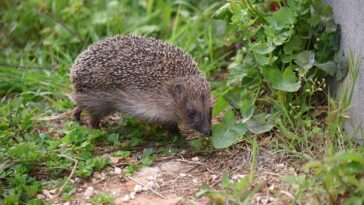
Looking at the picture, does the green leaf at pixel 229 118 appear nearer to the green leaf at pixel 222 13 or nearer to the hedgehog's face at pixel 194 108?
the hedgehog's face at pixel 194 108

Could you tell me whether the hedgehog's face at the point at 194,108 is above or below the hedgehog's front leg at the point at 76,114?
above

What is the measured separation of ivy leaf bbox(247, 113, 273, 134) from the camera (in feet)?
16.8

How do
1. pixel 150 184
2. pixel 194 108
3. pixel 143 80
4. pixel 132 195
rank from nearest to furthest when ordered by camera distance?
1. pixel 132 195
2. pixel 150 184
3. pixel 194 108
4. pixel 143 80

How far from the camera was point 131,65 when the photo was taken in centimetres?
562

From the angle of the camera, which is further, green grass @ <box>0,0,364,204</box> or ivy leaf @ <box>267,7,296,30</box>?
ivy leaf @ <box>267,7,296,30</box>

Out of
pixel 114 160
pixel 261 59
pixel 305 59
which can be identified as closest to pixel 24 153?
pixel 114 160

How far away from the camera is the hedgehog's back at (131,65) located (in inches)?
222

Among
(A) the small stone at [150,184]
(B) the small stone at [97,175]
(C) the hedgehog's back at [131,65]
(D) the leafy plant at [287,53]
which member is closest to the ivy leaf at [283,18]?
(D) the leafy plant at [287,53]

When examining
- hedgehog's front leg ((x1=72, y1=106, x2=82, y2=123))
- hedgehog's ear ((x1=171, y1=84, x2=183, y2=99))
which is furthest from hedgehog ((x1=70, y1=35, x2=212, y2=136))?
hedgehog's front leg ((x1=72, y1=106, x2=82, y2=123))

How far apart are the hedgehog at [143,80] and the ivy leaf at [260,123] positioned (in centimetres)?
50

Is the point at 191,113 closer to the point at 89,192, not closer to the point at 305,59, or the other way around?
the point at 305,59

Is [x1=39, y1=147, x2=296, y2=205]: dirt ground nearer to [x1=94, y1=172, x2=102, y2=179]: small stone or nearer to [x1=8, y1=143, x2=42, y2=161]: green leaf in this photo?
[x1=94, y1=172, x2=102, y2=179]: small stone

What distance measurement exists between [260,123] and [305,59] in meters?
0.71

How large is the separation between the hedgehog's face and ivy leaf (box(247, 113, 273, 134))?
389 millimetres
